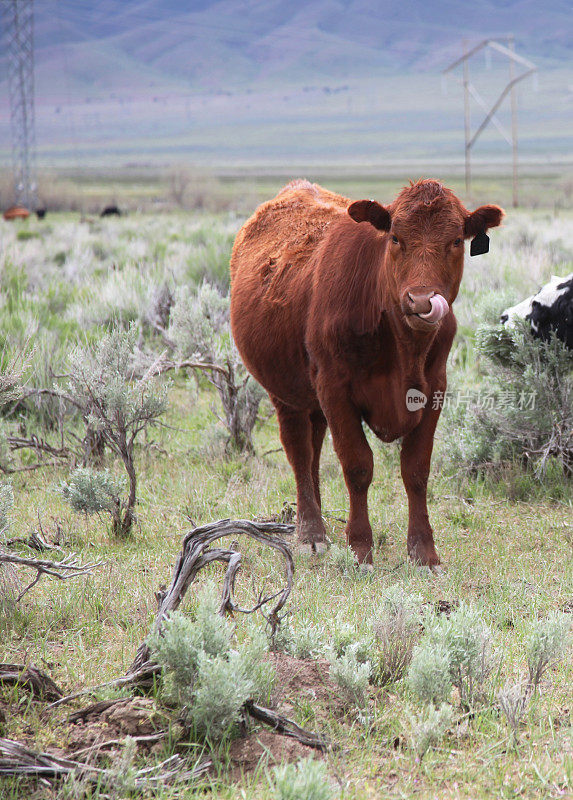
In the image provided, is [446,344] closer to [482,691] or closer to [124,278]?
[482,691]

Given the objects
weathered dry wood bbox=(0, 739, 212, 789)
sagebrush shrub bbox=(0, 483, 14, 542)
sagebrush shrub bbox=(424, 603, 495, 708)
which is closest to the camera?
weathered dry wood bbox=(0, 739, 212, 789)

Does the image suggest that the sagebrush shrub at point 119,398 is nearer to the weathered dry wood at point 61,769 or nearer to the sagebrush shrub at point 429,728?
the weathered dry wood at point 61,769

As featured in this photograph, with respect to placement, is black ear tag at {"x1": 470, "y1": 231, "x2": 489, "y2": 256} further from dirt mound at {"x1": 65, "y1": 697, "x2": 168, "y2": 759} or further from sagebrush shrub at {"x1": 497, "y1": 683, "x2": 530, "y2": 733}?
dirt mound at {"x1": 65, "y1": 697, "x2": 168, "y2": 759}

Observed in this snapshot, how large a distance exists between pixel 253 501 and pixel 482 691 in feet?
10.5

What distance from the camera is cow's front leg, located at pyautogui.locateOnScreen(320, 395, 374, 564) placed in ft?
17.4

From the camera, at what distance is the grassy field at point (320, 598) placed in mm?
3180

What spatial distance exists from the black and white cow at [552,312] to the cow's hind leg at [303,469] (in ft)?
6.01

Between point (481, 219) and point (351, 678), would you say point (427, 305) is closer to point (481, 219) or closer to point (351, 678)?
point (481, 219)

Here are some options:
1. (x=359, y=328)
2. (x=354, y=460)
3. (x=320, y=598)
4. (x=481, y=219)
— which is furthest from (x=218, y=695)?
(x=481, y=219)

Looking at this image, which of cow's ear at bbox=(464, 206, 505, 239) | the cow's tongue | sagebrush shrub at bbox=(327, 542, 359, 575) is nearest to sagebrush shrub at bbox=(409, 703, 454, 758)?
sagebrush shrub at bbox=(327, 542, 359, 575)

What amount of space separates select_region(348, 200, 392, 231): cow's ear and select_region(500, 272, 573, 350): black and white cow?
85.6 inches

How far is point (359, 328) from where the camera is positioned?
203 inches

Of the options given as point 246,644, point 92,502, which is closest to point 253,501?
point 92,502

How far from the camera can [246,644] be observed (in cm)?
359
